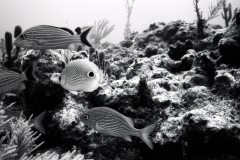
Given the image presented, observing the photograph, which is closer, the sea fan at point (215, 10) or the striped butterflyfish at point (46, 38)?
the striped butterflyfish at point (46, 38)

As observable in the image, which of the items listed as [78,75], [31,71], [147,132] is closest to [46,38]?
[31,71]

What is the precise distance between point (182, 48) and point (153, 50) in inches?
49.9

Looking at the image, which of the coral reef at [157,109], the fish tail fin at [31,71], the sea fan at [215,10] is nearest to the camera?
the fish tail fin at [31,71]

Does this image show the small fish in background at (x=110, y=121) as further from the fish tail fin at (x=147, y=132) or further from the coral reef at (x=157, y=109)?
the coral reef at (x=157, y=109)

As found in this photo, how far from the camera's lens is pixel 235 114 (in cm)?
252

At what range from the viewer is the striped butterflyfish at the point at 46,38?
200cm

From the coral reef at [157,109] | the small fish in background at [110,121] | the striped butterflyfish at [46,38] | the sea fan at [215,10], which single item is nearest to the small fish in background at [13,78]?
the striped butterflyfish at [46,38]

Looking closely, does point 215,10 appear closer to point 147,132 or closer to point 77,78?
point 147,132

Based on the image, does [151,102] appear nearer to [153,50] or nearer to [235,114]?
[235,114]

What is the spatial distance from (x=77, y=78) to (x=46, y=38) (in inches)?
25.4

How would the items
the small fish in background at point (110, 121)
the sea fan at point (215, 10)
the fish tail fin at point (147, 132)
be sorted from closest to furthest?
the fish tail fin at point (147, 132) < the small fish in background at point (110, 121) < the sea fan at point (215, 10)

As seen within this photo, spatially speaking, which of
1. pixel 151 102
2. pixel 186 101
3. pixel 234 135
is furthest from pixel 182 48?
pixel 234 135

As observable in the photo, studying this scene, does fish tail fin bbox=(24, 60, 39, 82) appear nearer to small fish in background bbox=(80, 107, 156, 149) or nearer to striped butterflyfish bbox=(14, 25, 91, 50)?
striped butterflyfish bbox=(14, 25, 91, 50)

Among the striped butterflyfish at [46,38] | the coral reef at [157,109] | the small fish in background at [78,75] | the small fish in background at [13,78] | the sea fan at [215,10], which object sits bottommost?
the coral reef at [157,109]
